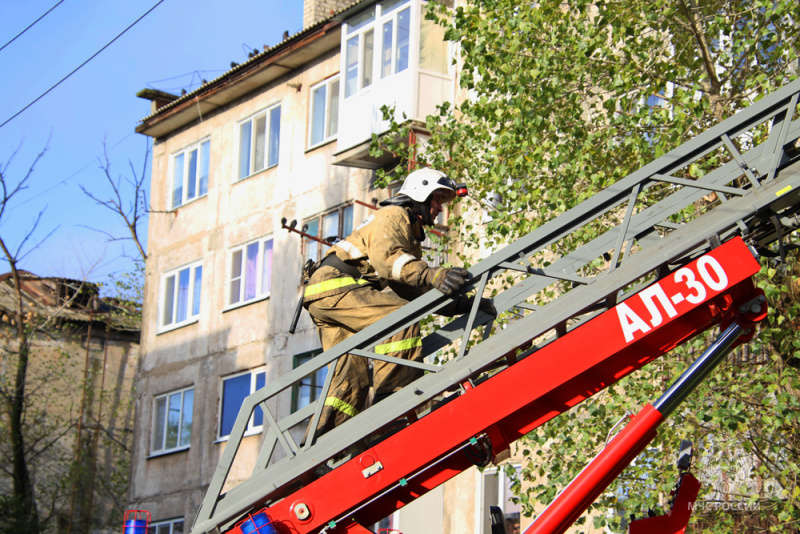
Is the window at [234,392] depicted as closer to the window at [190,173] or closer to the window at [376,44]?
the window at [190,173]

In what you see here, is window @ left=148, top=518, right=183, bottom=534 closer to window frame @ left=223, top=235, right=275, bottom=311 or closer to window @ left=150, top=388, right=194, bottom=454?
window @ left=150, top=388, right=194, bottom=454

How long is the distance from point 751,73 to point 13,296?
27.9m

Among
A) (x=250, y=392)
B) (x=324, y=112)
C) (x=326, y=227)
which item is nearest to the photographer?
(x=326, y=227)

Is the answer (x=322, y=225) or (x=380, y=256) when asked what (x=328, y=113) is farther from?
(x=380, y=256)

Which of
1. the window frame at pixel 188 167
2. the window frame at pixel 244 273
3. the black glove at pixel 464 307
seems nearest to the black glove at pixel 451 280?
the black glove at pixel 464 307

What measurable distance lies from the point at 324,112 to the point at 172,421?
844cm

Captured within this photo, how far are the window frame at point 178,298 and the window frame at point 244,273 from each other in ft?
4.19

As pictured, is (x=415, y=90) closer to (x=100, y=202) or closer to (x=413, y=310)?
(x=413, y=310)

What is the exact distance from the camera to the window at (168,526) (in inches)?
899

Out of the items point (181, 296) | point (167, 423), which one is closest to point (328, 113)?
point (181, 296)

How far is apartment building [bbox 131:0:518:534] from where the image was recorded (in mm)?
19391

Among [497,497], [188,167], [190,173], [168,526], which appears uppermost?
[188,167]

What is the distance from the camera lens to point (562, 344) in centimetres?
532

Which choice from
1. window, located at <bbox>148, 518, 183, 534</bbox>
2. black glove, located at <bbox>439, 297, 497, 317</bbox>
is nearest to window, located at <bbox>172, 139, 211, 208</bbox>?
window, located at <bbox>148, 518, 183, 534</bbox>
